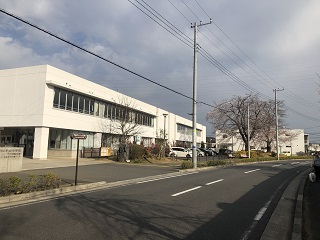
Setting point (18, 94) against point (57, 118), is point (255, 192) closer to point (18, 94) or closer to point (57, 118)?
point (57, 118)

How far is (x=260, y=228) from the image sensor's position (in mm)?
6602

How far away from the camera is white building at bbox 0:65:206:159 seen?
2830 centimetres

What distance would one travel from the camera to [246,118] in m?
53.2

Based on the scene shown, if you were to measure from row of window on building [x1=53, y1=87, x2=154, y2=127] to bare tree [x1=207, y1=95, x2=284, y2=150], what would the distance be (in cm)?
1846

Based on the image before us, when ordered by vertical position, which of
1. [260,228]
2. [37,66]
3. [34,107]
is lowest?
[260,228]

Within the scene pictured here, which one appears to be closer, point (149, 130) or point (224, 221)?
point (224, 221)

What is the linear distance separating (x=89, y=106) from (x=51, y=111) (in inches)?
276

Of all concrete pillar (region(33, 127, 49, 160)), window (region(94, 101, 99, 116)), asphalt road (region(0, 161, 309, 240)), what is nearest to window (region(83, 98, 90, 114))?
window (region(94, 101, 99, 116))

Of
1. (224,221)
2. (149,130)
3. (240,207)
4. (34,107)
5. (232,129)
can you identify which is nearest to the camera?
Result: (224,221)

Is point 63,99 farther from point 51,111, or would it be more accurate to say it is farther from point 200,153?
point 200,153

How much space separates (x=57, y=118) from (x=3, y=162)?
1354cm

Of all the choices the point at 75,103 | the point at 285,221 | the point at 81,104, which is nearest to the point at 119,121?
the point at 81,104

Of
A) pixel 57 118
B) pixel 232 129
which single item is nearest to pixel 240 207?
pixel 57 118

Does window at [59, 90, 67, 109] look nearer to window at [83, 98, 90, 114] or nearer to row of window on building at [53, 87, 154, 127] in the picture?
row of window on building at [53, 87, 154, 127]
